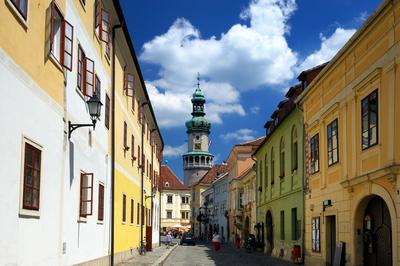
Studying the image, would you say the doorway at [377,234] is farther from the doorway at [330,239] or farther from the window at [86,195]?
the window at [86,195]

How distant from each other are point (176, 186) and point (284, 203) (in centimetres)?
9237

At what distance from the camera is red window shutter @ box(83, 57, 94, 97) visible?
1511 centimetres

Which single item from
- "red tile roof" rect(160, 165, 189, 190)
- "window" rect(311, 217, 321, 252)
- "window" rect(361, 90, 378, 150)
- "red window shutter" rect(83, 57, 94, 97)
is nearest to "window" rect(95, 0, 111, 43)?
"red window shutter" rect(83, 57, 94, 97)

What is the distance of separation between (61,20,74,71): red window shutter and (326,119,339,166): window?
1028cm

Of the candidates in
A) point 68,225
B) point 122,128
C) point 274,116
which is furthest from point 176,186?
point 68,225

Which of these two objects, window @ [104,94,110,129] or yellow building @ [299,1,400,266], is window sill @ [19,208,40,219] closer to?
yellow building @ [299,1,400,266]

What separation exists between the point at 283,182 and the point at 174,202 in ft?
304

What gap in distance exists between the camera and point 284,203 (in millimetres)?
31344

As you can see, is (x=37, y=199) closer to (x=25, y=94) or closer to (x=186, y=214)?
(x=25, y=94)

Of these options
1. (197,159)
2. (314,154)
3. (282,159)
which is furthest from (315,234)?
(197,159)

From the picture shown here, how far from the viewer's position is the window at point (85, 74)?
14732mm

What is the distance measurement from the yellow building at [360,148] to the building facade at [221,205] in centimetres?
5178

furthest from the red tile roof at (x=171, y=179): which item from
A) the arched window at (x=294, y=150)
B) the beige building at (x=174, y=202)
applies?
the arched window at (x=294, y=150)

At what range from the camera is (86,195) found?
52.4 ft
